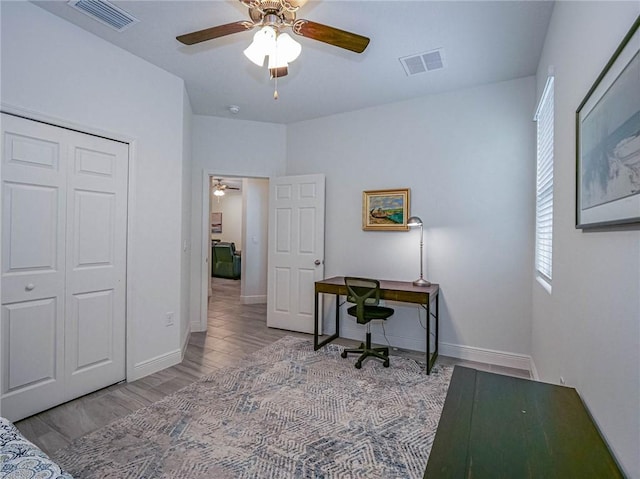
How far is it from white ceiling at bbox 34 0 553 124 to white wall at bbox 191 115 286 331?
1.62 feet

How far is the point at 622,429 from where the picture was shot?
2.97 feet

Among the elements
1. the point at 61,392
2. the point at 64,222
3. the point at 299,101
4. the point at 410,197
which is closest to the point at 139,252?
the point at 64,222

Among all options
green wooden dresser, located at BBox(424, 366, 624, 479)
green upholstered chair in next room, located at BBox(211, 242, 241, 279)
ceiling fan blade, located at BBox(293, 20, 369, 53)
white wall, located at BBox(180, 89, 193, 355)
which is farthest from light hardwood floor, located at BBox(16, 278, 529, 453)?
green upholstered chair in next room, located at BBox(211, 242, 241, 279)

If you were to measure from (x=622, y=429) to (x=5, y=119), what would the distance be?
331 centimetres

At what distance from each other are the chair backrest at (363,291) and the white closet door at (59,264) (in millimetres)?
2020

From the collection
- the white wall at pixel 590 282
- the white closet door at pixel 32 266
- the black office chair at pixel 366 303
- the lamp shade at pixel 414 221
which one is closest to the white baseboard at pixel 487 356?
the black office chair at pixel 366 303

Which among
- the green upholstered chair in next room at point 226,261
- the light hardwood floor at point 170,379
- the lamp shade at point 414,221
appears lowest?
the light hardwood floor at point 170,379

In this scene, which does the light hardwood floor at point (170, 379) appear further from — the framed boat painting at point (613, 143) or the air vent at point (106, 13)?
the air vent at point (106, 13)

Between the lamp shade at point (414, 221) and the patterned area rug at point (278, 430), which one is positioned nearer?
the patterned area rug at point (278, 430)

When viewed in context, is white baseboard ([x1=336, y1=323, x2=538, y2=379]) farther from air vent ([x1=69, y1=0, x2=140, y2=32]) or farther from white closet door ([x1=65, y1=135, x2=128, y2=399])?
air vent ([x1=69, y1=0, x2=140, y2=32])

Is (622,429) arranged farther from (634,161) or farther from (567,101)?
(567,101)

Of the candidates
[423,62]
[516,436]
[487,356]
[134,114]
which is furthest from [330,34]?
[487,356]

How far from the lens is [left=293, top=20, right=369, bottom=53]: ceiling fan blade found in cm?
179

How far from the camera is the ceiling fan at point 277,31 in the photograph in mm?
1728
